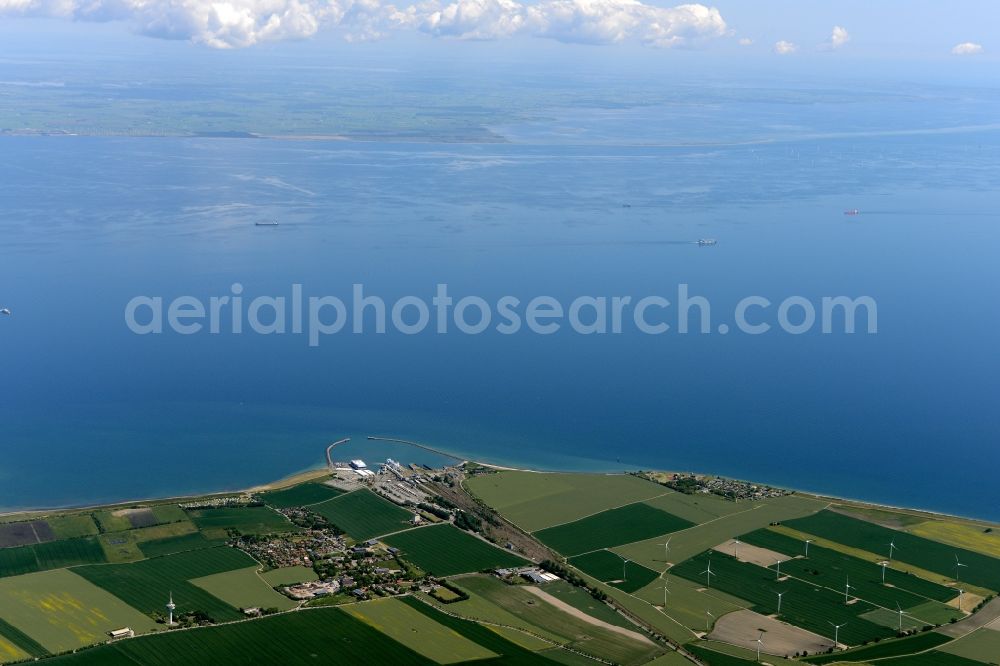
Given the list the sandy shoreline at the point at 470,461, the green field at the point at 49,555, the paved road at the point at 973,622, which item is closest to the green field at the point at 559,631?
the paved road at the point at 973,622

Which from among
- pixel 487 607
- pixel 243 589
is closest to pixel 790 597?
pixel 487 607

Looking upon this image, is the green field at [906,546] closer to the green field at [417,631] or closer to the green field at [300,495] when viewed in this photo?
the green field at [417,631]

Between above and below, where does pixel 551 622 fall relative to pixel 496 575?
below

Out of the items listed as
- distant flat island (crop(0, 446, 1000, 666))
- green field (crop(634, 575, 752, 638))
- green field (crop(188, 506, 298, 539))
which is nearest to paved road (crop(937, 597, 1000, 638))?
distant flat island (crop(0, 446, 1000, 666))

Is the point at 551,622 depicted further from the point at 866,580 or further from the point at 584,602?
the point at 866,580

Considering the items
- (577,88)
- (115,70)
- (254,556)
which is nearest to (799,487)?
(254,556)

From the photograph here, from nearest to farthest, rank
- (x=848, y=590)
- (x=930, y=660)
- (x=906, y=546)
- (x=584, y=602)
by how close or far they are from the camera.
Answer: (x=930, y=660), (x=584, y=602), (x=848, y=590), (x=906, y=546)
